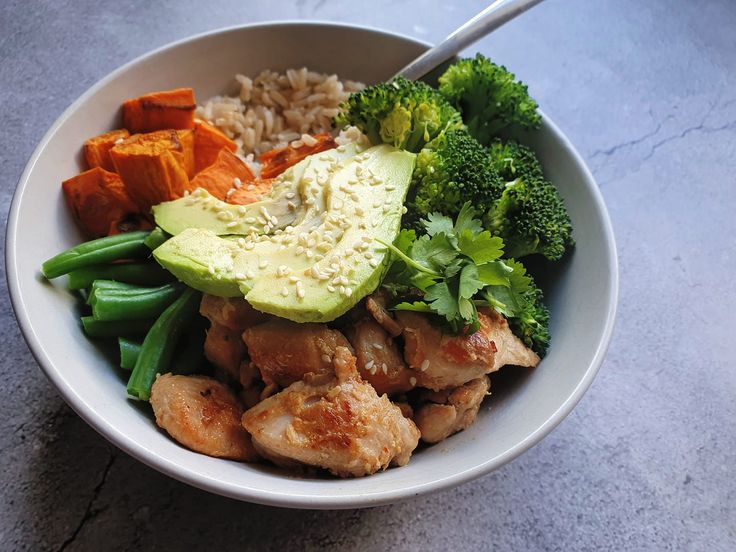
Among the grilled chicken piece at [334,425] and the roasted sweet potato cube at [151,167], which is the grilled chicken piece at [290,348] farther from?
the roasted sweet potato cube at [151,167]

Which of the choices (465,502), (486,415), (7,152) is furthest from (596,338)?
(7,152)

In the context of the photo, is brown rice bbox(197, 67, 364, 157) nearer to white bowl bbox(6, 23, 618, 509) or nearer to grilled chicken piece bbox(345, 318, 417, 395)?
white bowl bbox(6, 23, 618, 509)

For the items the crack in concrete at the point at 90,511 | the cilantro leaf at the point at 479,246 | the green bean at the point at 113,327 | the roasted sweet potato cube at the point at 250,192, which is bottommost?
the crack in concrete at the point at 90,511

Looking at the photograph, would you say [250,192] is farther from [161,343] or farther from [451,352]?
[451,352]

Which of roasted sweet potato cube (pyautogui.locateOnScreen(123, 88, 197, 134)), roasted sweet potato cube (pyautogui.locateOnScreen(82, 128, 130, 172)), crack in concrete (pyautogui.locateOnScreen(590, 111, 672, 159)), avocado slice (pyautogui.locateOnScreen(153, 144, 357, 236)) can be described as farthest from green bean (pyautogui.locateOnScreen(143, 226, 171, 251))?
crack in concrete (pyautogui.locateOnScreen(590, 111, 672, 159))

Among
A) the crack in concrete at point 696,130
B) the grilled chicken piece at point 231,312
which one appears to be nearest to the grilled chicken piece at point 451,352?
the grilled chicken piece at point 231,312

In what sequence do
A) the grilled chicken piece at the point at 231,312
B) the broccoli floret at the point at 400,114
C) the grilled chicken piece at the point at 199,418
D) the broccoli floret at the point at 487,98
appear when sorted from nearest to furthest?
the grilled chicken piece at the point at 199,418 < the grilled chicken piece at the point at 231,312 < the broccoli floret at the point at 400,114 < the broccoli floret at the point at 487,98

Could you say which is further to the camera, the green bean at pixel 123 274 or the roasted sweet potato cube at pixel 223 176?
the roasted sweet potato cube at pixel 223 176

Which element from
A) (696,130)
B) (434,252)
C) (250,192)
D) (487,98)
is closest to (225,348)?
(250,192)
